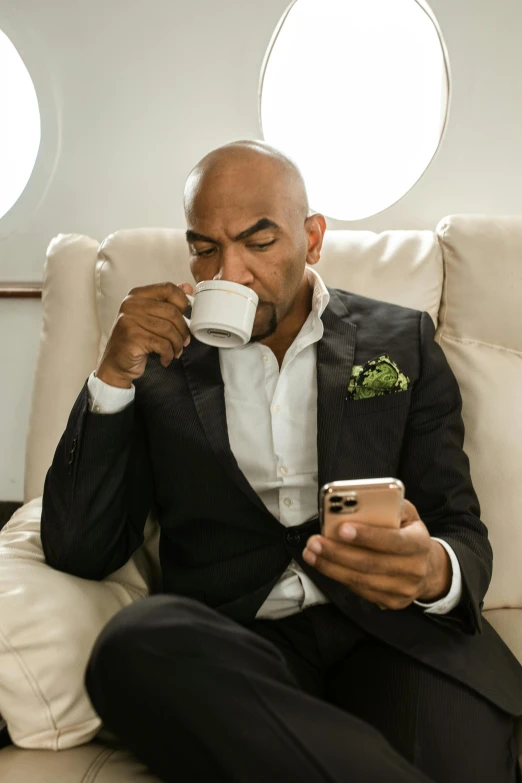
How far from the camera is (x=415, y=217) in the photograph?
206 cm

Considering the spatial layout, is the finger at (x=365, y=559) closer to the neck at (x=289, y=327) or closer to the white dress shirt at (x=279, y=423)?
the white dress shirt at (x=279, y=423)

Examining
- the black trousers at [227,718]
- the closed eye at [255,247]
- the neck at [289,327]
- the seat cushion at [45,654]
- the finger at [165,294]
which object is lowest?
the seat cushion at [45,654]

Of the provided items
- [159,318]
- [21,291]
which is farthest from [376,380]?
[21,291]

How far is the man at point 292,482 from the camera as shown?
110cm

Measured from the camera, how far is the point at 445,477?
1.35m

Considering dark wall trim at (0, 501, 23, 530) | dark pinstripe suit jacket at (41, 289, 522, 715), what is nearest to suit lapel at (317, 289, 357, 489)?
dark pinstripe suit jacket at (41, 289, 522, 715)

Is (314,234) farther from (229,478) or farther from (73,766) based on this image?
(73,766)

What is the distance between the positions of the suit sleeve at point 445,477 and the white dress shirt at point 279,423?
188mm

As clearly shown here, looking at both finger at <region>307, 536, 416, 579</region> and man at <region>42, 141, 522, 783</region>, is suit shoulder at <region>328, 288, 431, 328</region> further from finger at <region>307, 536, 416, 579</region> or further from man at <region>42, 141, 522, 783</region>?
finger at <region>307, 536, 416, 579</region>

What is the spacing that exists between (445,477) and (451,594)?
234 millimetres

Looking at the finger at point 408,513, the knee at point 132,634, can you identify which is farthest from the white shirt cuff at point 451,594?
the knee at point 132,634

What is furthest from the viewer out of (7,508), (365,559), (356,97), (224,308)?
(7,508)

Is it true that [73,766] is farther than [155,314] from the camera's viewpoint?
No

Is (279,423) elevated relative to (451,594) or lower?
elevated
